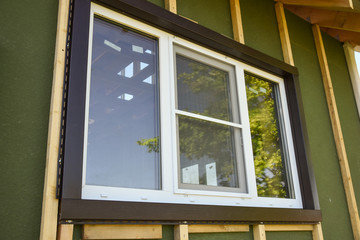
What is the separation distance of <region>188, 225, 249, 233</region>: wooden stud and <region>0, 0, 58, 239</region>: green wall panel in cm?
95

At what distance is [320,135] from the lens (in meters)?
3.61

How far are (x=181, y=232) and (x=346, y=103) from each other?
299 centimetres

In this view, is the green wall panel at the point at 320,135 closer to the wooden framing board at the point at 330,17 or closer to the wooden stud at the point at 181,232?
the wooden framing board at the point at 330,17

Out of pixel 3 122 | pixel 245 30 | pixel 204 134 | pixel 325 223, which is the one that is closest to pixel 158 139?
pixel 204 134

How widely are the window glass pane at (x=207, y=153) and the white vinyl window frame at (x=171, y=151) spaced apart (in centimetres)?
9

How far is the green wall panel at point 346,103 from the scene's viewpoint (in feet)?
12.6

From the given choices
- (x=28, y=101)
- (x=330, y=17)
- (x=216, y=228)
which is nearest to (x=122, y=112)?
(x=28, y=101)

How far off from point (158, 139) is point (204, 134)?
1.38ft

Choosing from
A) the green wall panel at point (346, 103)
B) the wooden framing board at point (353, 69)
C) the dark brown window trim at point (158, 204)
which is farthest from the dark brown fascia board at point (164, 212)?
the wooden framing board at point (353, 69)

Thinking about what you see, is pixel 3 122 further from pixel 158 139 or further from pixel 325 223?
pixel 325 223

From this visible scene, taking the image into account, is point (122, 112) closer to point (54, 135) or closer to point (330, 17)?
point (54, 135)

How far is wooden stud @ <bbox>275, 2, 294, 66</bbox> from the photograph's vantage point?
3594 mm

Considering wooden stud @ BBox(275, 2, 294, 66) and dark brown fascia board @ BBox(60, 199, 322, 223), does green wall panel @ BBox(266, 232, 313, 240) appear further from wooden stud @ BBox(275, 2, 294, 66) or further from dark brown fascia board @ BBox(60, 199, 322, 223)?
wooden stud @ BBox(275, 2, 294, 66)

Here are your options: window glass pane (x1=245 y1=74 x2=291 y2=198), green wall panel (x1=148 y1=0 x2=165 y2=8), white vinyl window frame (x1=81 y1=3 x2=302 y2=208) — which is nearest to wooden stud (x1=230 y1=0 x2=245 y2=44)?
white vinyl window frame (x1=81 y1=3 x2=302 y2=208)
